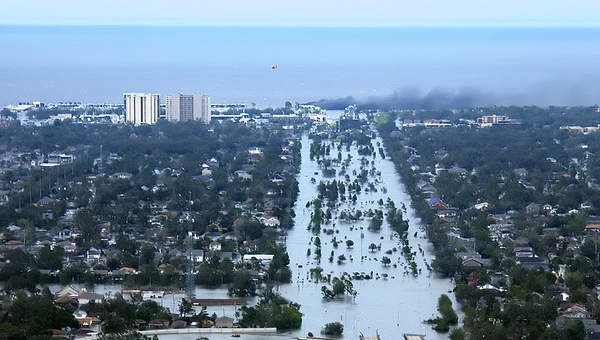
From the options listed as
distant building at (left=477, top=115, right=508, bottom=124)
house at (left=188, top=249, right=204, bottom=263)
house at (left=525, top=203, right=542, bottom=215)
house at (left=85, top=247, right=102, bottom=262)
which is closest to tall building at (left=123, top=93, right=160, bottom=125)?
distant building at (left=477, top=115, right=508, bottom=124)

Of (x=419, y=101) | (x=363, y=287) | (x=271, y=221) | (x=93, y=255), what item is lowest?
(x=363, y=287)

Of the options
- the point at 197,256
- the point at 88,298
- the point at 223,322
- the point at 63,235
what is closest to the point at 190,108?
the point at 63,235

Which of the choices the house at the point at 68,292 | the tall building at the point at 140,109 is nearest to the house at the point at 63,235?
the house at the point at 68,292

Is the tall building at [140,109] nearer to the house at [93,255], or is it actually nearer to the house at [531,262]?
the house at [93,255]

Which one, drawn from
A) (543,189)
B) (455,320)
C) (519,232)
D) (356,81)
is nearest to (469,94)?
(356,81)

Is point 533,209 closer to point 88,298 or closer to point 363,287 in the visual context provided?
point 363,287

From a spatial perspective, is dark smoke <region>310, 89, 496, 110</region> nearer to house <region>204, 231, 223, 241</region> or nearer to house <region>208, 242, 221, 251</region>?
house <region>204, 231, 223, 241</region>

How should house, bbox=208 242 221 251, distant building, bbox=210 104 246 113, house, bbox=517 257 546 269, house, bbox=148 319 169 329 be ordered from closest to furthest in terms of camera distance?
house, bbox=148 319 169 329 → house, bbox=517 257 546 269 → house, bbox=208 242 221 251 → distant building, bbox=210 104 246 113
